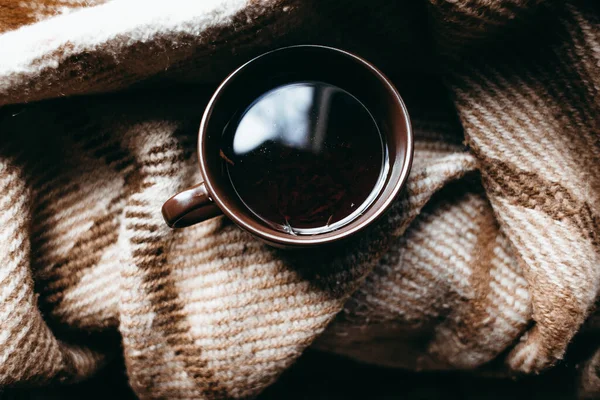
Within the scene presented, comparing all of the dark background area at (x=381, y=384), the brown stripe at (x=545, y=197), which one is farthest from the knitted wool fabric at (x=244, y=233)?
the dark background area at (x=381, y=384)

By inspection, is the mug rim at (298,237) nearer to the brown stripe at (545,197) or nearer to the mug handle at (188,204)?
the mug handle at (188,204)

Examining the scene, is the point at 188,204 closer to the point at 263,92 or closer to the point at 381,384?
the point at 263,92

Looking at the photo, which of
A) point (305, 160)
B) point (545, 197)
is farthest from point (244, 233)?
point (545, 197)

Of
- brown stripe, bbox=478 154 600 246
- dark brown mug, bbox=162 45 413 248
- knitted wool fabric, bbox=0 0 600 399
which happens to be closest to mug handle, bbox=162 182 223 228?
dark brown mug, bbox=162 45 413 248

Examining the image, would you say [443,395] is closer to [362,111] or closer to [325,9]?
[362,111]

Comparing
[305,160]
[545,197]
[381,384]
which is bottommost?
[381,384]

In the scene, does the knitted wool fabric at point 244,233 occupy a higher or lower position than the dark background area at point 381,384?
higher
